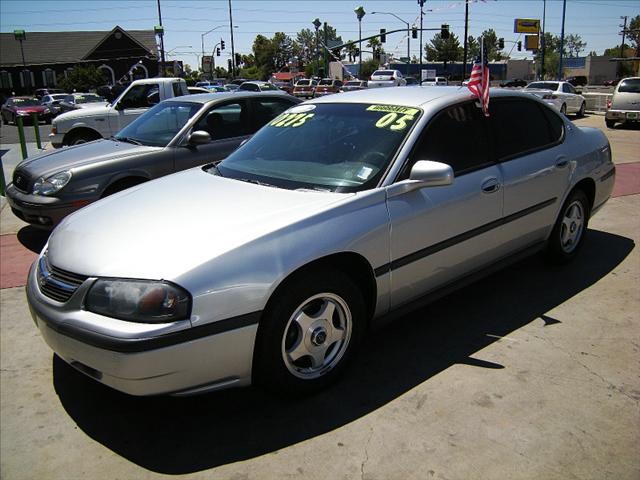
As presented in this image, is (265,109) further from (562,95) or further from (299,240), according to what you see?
(562,95)

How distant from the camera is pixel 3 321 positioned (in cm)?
429

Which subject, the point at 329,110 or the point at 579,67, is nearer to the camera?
the point at 329,110

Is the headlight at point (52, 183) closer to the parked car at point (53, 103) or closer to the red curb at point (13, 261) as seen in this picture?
the red curb at point (13, 261)

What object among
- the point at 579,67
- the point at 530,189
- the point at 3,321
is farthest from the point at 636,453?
the point at 579,67

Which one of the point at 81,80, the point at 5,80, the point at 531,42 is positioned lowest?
the point at 81,80

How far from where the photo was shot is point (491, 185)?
386 centimetres

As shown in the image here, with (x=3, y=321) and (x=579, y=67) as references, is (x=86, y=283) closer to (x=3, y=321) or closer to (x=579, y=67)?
(x=3, y=321)

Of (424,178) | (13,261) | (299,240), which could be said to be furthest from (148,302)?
(13,261)

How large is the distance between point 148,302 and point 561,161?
3.53m

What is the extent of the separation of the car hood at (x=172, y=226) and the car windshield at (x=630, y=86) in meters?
18.1

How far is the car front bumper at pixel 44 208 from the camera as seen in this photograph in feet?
19.0

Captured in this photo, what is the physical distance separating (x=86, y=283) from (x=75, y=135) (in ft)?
31.7

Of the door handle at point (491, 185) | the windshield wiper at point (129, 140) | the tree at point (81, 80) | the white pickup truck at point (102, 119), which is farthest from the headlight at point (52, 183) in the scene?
the tree at point (81, 80)

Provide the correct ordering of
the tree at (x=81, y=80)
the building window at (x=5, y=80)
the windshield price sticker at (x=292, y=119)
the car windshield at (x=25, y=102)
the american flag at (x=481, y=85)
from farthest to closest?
the building window at (x=5, y=80), the tree at (x=81, y=80), the car windshield at (x=25, y=102), the windshield price sticker at (x=292, y=119), the american flag at (x=481, y=85)
